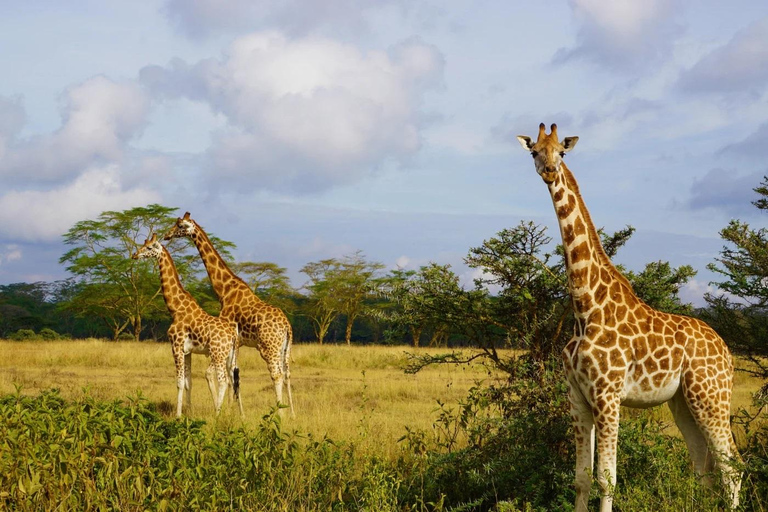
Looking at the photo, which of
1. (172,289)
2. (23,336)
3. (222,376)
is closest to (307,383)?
(172,289)

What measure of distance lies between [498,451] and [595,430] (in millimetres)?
1367

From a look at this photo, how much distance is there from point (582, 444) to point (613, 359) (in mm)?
658

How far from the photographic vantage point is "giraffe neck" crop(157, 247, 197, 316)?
39.5ft

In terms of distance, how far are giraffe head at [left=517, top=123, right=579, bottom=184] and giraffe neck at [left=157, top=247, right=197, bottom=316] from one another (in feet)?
25.7

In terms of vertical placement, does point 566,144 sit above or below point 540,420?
above

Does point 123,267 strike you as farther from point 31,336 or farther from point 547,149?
point 547,149

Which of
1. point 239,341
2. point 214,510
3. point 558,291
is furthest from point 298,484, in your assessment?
point 239,341

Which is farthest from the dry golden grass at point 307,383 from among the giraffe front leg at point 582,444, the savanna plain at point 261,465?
the giraffe front leg at point 582,444

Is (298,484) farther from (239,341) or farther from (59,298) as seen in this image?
(59,298)

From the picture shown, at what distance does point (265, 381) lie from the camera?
1795 centimetres

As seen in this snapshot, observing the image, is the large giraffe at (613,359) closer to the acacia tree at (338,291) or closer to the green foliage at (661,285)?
the green foliage at (661,285)

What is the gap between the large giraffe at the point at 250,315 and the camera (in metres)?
11.8

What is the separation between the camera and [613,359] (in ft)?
17.6

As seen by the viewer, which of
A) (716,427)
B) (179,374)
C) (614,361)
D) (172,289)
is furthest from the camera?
(172,289)
